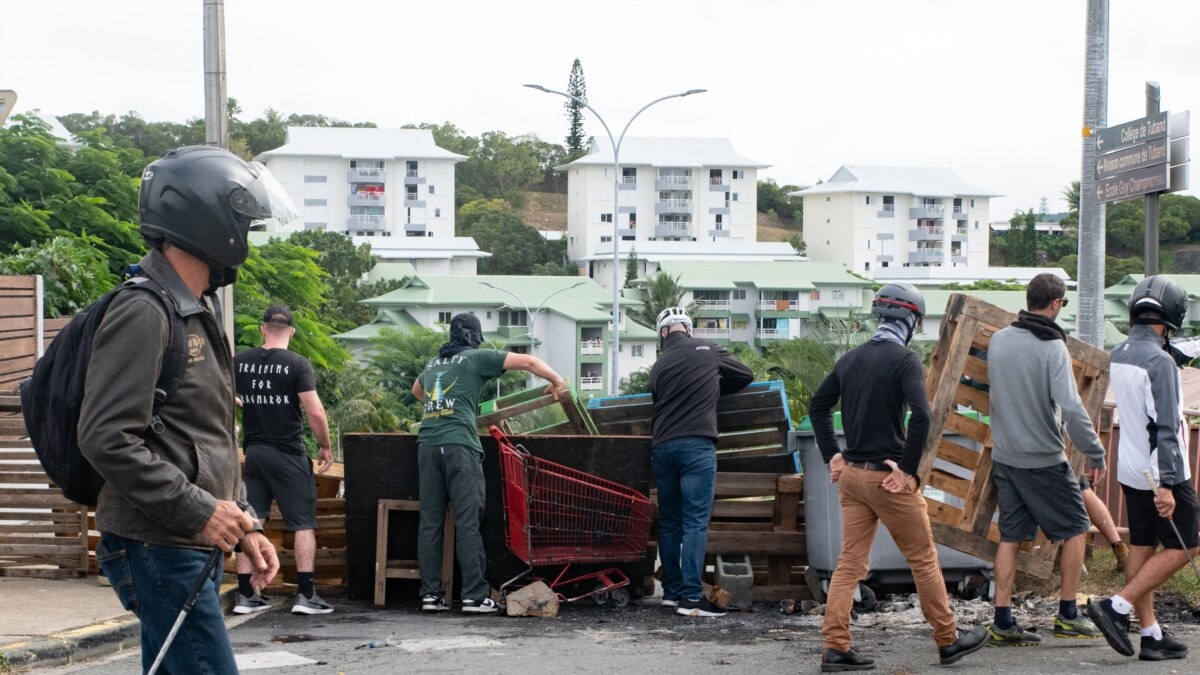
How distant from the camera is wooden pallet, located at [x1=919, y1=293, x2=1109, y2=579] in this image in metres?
8.00

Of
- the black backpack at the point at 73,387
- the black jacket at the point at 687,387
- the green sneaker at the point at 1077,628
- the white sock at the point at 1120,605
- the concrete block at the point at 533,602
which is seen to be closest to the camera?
the black backpack at the point at 73,387

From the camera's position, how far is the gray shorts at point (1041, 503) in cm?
712

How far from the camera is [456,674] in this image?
664cm

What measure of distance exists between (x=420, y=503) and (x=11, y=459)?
3.07 metres

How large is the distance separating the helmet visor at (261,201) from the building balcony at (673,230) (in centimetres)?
14364

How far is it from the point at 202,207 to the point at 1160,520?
17.8 ft

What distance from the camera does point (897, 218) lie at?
502 ft

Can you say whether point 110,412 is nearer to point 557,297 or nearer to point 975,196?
point 557,297

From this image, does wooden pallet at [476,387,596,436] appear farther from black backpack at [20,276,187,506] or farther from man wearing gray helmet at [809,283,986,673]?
black backpack at [20,276,187,506]

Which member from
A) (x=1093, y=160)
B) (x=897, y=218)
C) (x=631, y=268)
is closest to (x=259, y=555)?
(x=1093, y=160)

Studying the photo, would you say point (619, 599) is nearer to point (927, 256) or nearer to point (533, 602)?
point (533, 602)

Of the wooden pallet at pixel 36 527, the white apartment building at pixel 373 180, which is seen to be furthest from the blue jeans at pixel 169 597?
the white apartment building at pixel 373 180

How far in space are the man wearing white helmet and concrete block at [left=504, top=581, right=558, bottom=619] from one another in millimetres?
836

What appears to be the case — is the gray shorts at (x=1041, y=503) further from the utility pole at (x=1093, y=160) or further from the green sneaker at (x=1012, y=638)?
the utility pole at (x=1093, y=160)
